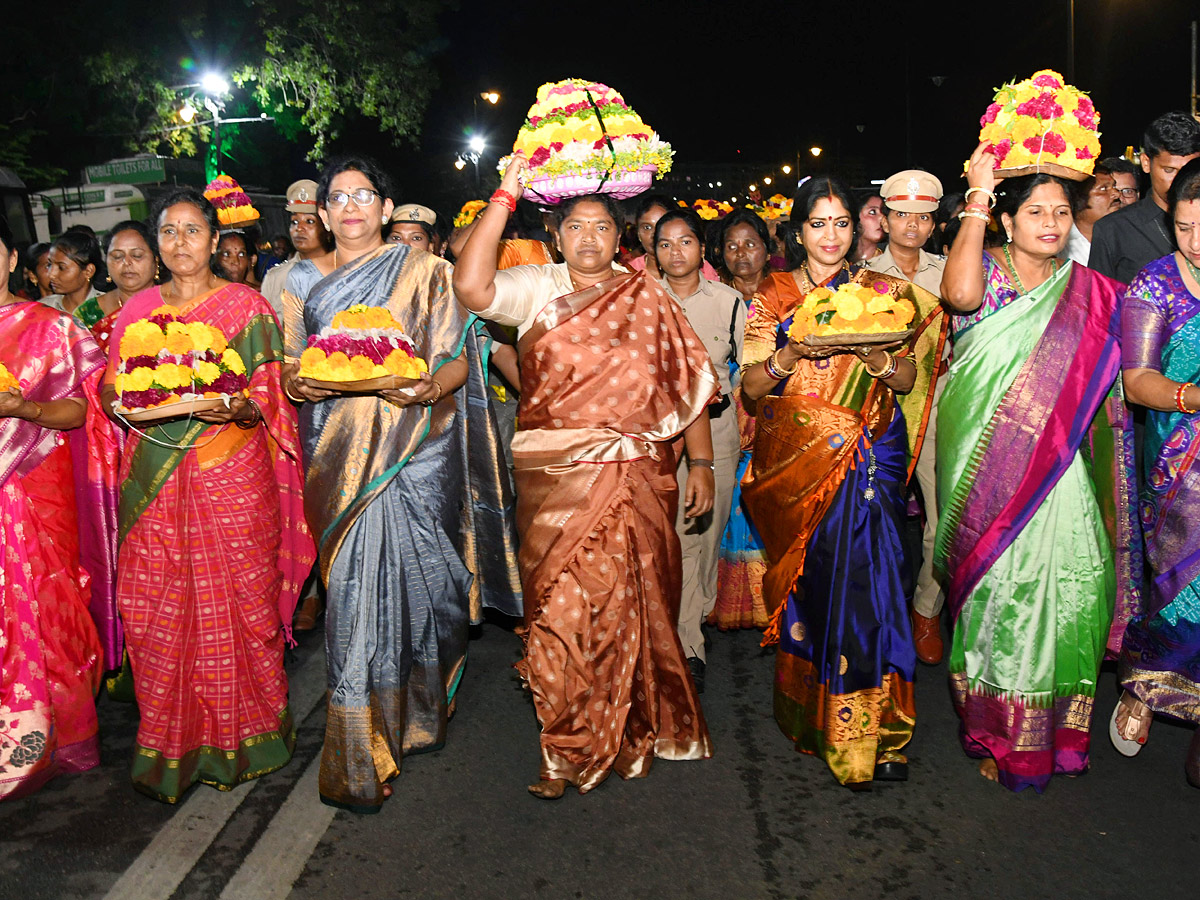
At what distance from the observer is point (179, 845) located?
3893mm

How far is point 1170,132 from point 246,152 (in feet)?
105

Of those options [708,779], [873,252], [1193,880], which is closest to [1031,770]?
[1193,880]

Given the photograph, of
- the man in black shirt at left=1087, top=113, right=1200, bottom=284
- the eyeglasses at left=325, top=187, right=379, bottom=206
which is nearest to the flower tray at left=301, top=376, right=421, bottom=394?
the eyeglasses at left=325, top=187, right=379, bottom=206

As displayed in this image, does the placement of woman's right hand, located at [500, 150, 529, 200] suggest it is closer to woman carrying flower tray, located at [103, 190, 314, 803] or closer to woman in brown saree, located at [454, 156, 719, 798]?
woman in brown saree, located at [454, 156, 719, 798]

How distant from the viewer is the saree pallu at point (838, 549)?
14.0ft

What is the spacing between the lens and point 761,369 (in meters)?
4.52

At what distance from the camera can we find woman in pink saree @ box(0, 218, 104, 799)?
4.32 m

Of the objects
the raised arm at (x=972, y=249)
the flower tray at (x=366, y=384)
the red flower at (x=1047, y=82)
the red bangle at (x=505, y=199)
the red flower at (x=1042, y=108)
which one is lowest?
the flower tray at (x=366, y=384)

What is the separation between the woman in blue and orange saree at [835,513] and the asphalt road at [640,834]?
0.23 meters

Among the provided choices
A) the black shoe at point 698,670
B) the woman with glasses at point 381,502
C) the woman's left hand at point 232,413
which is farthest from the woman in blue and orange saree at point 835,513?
the woman's left hand at point 232,413

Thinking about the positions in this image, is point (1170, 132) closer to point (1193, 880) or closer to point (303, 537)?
point (1193, 880)

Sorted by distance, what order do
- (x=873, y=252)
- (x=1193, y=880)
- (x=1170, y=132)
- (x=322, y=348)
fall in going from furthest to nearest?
(x=873, y=252) → (x=1170, y=132) → (x=322, y=348) → (x=1193, y=880)

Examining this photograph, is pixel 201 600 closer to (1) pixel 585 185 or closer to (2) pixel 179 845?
(2) pixel 179 845

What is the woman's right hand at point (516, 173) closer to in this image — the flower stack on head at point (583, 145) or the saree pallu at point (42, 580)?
the flower stack on head at point (583, 145)
